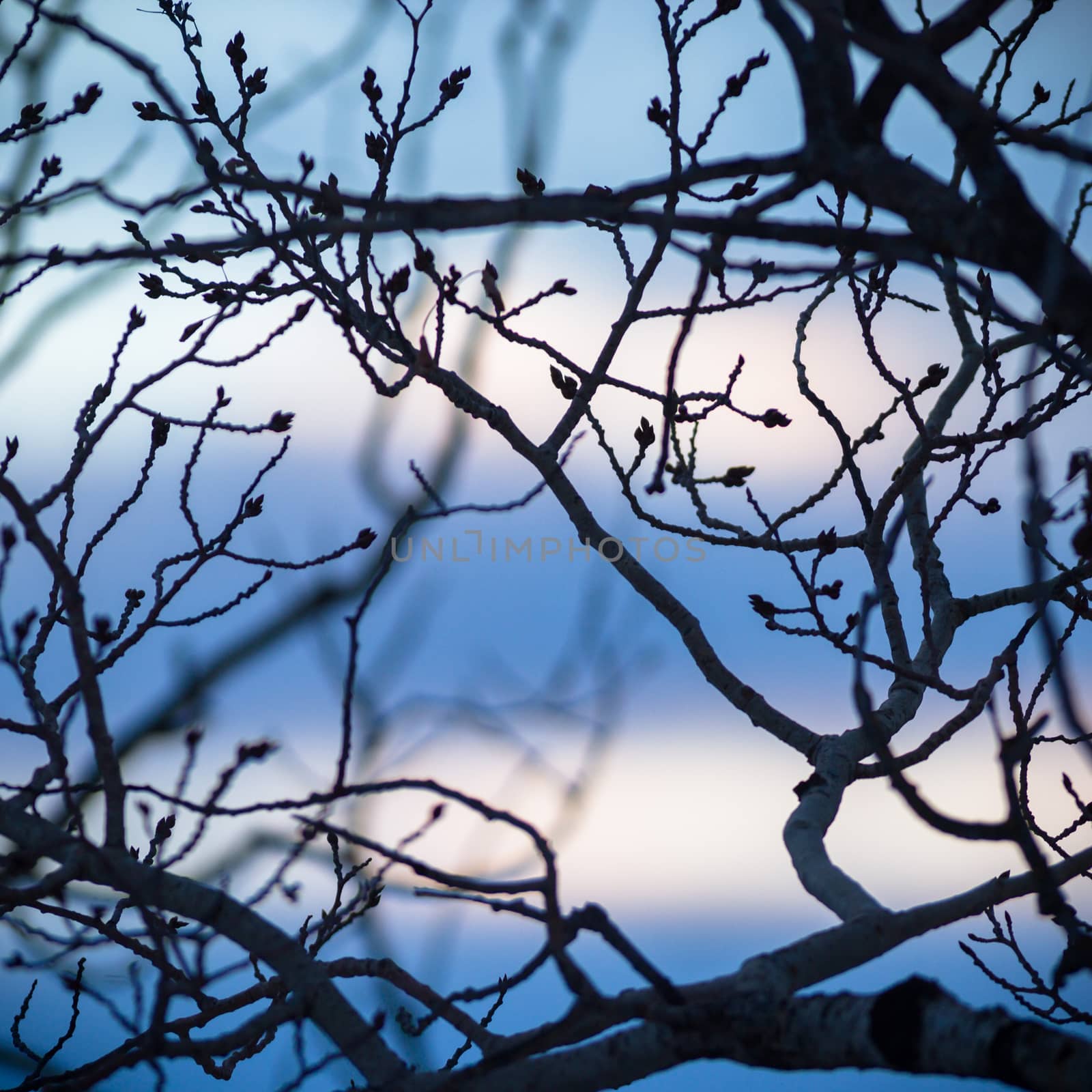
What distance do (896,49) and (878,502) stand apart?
215cm

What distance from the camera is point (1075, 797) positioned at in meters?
3.46

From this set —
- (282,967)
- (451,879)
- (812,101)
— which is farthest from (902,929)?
(812,101)

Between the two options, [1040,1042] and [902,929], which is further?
[902,929]

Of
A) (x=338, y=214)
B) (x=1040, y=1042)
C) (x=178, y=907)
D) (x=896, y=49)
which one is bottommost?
(x=1040, y=1042)

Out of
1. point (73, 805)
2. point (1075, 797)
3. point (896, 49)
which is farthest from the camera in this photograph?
point (1075, 797)

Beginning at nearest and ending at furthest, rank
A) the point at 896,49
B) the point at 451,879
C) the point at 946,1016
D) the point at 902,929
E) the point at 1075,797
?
1. the point at 896,49
2. the point at 946,1016
3. the point at 451,879
4. the point at 902,929
5. the point at 1075,797

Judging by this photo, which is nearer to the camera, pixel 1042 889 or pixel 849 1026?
pixel 1042 889

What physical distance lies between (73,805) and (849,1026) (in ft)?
4.90

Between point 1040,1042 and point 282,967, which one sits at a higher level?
point 282,967

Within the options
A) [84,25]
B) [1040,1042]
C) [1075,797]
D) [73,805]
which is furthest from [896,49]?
[1075,797]

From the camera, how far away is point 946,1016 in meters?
1.67

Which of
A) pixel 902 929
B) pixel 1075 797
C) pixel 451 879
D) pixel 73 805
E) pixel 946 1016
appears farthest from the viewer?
pixel 1075 797

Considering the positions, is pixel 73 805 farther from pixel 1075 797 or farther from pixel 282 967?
pixel 1075 797

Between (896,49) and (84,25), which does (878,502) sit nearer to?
(896,49)
